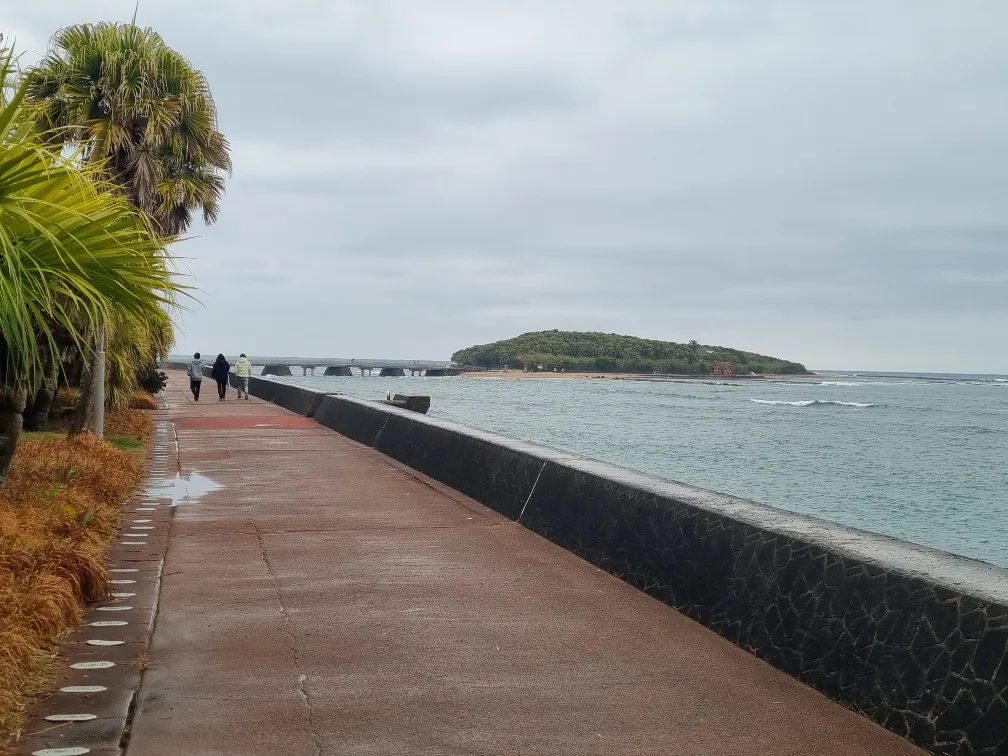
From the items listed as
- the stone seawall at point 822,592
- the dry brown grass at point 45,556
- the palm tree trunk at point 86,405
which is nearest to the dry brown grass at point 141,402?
the palm tree trunk at point 86,405

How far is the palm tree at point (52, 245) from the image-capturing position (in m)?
6.42

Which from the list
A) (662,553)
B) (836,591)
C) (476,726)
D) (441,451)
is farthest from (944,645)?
(441,451)

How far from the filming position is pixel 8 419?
9.48 m

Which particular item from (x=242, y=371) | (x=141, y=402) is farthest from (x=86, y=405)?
(x=242, y=371)

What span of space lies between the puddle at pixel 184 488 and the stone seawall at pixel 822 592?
4356 mm

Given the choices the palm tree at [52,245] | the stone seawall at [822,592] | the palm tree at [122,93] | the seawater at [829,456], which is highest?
the palm tree at [122,93]

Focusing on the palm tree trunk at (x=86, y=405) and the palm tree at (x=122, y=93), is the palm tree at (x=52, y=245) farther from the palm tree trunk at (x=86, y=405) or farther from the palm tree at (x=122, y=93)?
the palm tree at (x=122, y=93)

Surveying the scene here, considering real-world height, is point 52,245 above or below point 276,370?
above

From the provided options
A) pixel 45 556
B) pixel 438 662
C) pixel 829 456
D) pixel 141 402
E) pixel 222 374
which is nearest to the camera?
pixel 438 662

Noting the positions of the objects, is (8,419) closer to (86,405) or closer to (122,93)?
(86,405)

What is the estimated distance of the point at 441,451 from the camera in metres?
13.4

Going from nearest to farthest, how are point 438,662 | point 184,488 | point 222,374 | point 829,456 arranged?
point 438,662
point 184,488
point 222,374
point 829,456

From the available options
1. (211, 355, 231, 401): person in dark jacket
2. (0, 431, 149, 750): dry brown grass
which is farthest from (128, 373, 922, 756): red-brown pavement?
(211, 355, 231, 401): person in dark jacket

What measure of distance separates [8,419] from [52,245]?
313 centimetres
